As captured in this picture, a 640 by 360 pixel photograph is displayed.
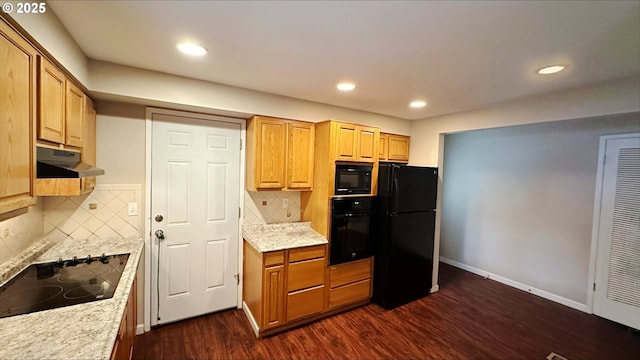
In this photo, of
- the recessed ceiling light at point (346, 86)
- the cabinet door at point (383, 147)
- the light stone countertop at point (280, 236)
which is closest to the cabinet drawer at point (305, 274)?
the light stone countertop at point (280, 236)

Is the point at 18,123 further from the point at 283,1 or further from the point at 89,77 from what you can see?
the point at 283,1

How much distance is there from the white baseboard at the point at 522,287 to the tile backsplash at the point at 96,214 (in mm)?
4813

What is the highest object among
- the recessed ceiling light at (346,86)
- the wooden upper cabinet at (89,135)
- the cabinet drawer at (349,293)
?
the recessed ceiling light at (346,86)

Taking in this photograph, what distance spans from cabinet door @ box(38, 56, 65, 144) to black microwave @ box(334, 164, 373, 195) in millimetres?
2226

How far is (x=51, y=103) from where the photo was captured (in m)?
1.42

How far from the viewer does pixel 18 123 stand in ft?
3.67

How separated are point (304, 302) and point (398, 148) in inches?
94.6

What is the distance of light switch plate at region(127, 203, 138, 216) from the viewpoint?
2.44 m

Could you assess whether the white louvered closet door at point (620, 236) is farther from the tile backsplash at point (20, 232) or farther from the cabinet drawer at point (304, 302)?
the tile backsplash at point (20, 232)

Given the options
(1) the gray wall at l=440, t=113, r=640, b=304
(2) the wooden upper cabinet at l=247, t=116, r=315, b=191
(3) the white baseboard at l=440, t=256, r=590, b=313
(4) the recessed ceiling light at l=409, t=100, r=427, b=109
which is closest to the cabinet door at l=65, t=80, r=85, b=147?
(2) the wooden upper cabinet at l=247, t=116, r=315, b=191

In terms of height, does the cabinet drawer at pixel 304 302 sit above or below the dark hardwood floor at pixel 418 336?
above

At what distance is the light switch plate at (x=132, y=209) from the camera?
2.44 m

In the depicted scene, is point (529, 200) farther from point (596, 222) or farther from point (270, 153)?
point (270, 153)

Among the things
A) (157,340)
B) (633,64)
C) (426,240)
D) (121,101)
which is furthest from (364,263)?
(121,101)
